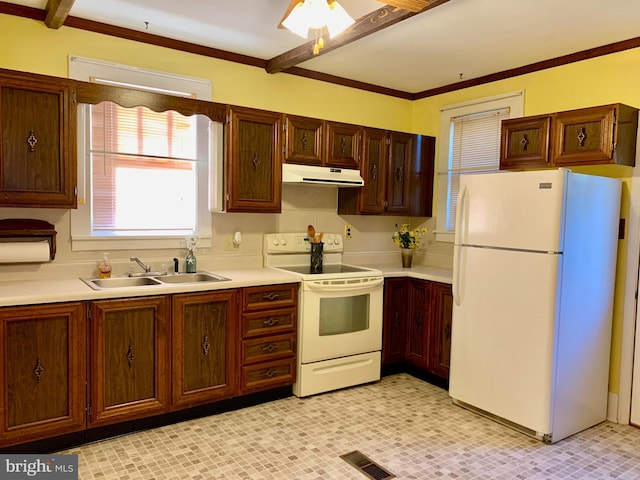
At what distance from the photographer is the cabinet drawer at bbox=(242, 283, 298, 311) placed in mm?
3232

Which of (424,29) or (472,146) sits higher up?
(424,29)

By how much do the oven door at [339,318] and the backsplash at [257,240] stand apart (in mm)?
685

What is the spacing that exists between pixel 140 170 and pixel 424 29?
2.20 metres

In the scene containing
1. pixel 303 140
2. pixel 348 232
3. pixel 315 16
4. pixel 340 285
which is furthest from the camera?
pixel 348 232

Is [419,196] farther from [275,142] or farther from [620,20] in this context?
[620,20]

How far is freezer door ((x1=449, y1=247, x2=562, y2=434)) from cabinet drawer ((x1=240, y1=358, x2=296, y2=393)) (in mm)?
1182

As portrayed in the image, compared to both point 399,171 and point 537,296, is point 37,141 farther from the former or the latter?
point 537,296

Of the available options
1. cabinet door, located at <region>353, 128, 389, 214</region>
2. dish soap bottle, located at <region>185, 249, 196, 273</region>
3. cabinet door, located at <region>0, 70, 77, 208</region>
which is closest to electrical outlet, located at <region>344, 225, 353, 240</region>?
cabinet door, located at <region>353, 128, 389, 214</region>

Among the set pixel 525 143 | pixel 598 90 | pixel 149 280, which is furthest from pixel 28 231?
pixel 598 90

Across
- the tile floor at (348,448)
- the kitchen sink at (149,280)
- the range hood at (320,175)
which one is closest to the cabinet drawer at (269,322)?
the kitchen sink at (149,280)

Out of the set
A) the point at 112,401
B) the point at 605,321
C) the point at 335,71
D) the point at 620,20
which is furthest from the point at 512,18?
the point at 112,401

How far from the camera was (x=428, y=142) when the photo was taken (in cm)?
453

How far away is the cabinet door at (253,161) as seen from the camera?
3.39 m

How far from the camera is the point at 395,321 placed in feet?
13.2
